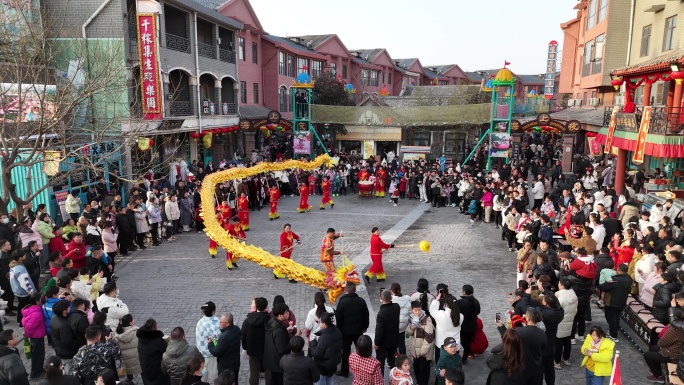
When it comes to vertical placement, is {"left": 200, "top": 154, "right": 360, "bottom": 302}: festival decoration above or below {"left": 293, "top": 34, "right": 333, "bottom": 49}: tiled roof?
below

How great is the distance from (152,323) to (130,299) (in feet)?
16.5

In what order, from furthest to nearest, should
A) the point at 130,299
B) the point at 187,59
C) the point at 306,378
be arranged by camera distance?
the point at 187,59, the point at 130,299, the point at 306,378

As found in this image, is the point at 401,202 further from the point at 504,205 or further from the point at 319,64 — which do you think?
the point at 319,64

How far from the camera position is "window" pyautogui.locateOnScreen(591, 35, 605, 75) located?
83.9ft

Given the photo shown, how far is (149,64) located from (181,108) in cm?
523

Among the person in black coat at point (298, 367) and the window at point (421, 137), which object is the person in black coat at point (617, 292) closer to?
the person in black coat at point (298, 367)

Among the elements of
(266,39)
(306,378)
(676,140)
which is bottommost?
(306,378)

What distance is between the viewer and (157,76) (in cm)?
1944

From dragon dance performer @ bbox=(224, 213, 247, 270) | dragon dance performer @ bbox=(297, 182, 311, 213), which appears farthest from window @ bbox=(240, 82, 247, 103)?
dragon dance performer @ bbox=(224, 213, 247, 270)

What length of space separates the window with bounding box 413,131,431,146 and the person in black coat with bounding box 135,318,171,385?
101ft

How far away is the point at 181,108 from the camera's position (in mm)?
24438

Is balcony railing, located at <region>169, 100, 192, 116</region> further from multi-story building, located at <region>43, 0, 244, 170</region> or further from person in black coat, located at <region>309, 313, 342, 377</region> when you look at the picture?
person in black coat, located at <region>309, 313, 342, 377</region>

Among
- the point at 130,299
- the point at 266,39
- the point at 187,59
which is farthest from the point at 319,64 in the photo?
the point at 130,299

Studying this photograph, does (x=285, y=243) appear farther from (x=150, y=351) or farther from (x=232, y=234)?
(x=150, y=351)
